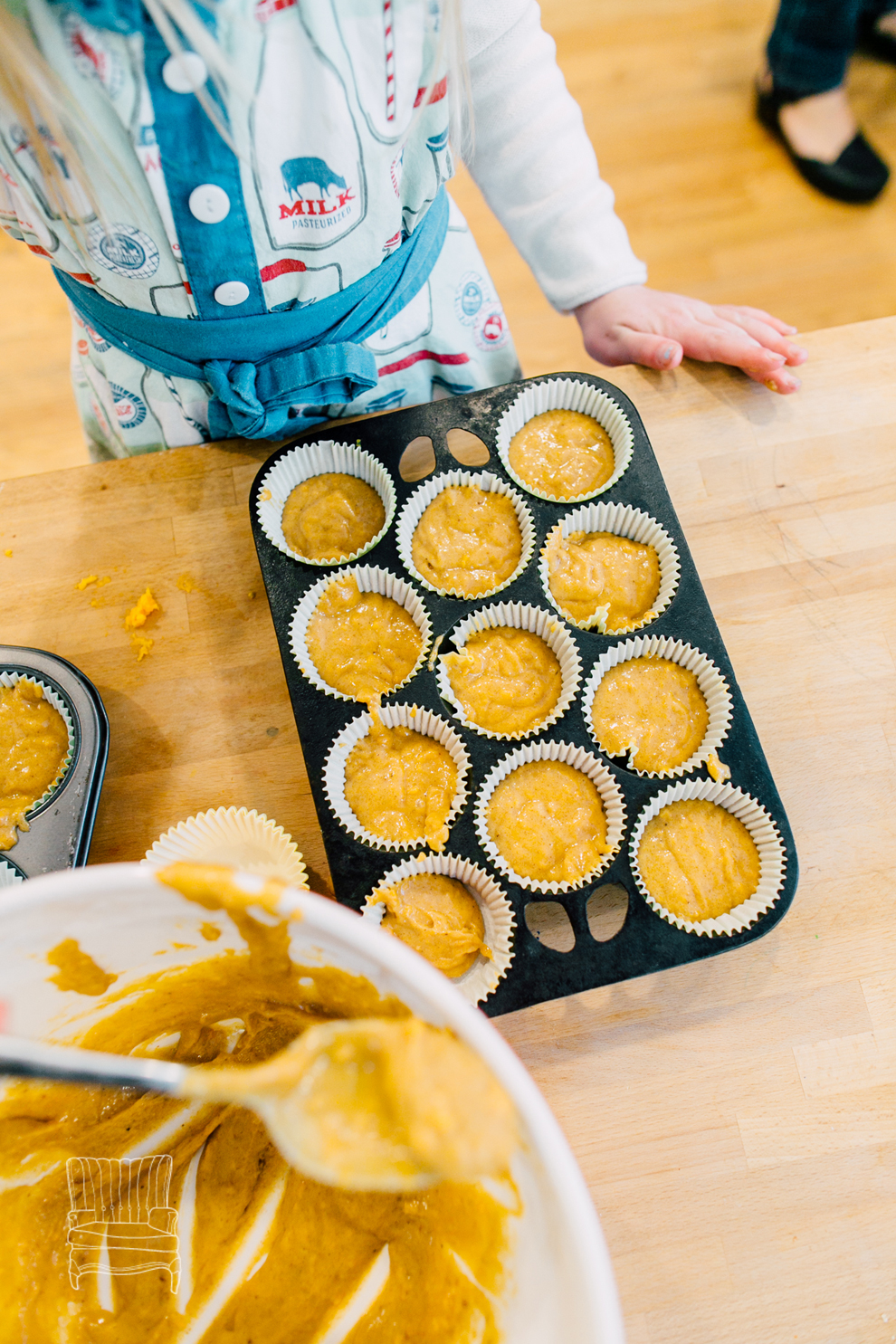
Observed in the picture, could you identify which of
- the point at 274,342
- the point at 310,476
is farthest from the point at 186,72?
the point at 310,476

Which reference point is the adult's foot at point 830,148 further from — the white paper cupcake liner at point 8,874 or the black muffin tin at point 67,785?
the white paper cupcake liner at point 8,874

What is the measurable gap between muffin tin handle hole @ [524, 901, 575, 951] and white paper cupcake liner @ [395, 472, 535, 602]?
41cm

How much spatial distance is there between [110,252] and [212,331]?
0.45 ft

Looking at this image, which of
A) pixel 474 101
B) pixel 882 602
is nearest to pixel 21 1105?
pixel 882 602

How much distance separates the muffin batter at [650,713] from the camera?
1102mm

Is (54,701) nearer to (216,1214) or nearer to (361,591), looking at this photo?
(361,591)

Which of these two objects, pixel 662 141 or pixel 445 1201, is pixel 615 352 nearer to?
pixel 445 1201

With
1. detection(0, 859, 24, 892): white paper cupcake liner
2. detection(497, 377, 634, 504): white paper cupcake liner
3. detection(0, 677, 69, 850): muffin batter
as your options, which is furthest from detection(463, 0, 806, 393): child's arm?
detection(0, 859, 24, 892): white paper cupcake liner

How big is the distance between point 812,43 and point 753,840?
2.58m

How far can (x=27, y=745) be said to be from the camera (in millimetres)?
1048

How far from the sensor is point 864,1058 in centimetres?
94

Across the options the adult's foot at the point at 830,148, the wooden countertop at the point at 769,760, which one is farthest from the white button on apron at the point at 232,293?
the adult's foot at the point at 830,148

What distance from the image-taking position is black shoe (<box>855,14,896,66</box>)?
273cm

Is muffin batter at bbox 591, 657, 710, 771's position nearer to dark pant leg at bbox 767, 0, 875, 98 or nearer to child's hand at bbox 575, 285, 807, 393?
child's hand at bbox 575, 285, 807, 393
